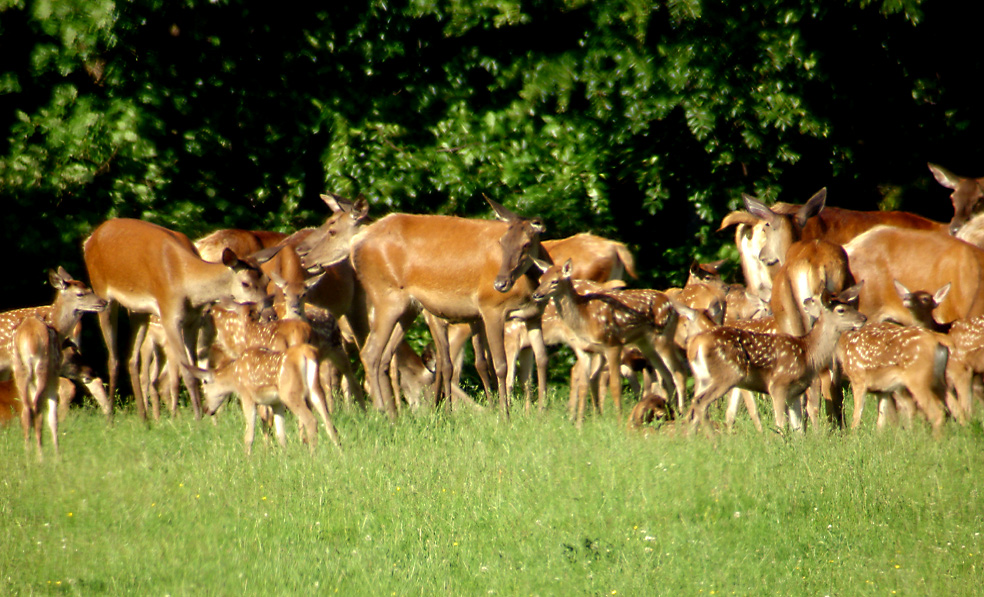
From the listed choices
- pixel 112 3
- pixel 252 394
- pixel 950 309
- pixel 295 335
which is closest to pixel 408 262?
pixel 295 335

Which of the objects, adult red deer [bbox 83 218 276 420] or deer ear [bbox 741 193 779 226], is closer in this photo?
adult red deer [bbox 83 218 276 420]

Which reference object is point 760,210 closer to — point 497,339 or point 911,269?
point 911,269

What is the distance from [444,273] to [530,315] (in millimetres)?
907

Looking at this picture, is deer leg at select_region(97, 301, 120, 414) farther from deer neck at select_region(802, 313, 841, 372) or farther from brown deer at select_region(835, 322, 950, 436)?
brown deer at select_region(835, 322, 950, 436)

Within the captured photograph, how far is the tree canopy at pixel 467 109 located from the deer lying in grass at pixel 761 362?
3.61m

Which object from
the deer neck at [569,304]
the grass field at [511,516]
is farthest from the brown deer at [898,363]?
the deer neck at [569,304]

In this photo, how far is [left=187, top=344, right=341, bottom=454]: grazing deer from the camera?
8.37 metres

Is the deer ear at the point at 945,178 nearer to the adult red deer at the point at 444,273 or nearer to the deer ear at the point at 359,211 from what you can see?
the adult red deer at the point at 444,273

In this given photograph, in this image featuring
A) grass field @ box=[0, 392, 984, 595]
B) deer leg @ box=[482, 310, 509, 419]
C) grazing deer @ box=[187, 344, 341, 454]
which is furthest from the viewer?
deer leg @ box=[482, 310, 509, 419]

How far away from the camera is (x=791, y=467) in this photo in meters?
7.44

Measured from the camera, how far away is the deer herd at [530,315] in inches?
350

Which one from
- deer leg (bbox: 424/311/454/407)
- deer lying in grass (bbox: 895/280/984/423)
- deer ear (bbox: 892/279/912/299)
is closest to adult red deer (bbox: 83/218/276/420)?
deer leg (bbox: 424/311/454/407)

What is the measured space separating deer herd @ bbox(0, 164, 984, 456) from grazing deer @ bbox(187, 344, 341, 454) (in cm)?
2

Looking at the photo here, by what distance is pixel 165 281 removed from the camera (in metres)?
10.7
